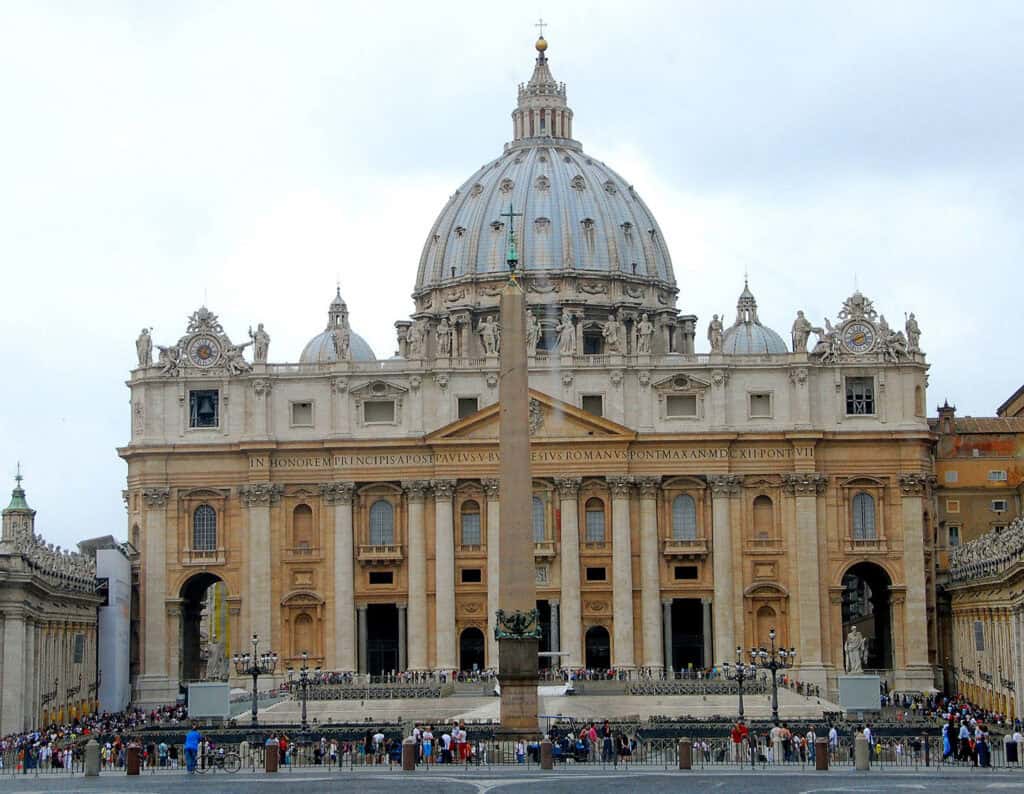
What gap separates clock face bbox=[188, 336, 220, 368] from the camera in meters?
120

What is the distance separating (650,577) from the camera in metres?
117

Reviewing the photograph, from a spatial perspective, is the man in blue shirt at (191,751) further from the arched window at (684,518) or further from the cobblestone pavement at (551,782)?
the arched window at (684,518)

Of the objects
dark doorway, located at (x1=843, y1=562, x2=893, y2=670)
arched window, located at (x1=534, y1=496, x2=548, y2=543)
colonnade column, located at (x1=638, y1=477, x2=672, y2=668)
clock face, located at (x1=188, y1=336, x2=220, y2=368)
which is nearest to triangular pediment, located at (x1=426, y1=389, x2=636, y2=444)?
colonnade column, located at (x1=638, y1=477, x2=672, y2=668)

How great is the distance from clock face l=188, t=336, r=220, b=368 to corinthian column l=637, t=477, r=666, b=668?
22.4m

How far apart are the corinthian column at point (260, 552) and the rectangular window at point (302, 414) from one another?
3389mm

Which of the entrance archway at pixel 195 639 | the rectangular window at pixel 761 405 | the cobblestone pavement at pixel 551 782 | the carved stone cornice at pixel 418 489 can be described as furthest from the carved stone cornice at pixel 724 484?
the cobblestone pavement at pixel 551 782

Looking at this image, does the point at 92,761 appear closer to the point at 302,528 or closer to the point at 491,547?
the point at 491,547

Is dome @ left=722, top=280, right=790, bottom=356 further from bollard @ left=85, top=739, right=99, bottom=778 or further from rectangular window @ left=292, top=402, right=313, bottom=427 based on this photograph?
bollard @ left=85, top=739, right=99, bottom=778

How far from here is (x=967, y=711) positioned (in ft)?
310

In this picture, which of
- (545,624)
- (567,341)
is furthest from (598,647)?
(567,341)

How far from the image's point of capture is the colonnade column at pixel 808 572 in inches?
4567

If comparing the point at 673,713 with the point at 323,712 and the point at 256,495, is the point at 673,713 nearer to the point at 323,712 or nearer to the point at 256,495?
the point at 323,712

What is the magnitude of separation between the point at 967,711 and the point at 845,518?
81.1 ft

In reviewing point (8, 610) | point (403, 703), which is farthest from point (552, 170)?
point (8, 610)
